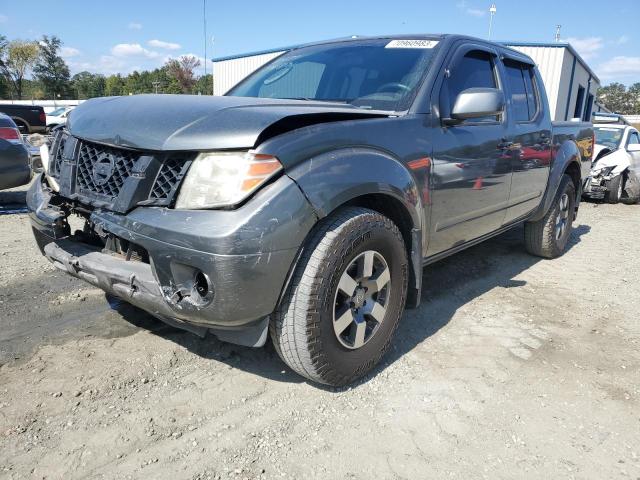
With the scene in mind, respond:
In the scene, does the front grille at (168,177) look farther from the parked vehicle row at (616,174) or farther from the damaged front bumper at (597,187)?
the damaged front bumper at (597,187)

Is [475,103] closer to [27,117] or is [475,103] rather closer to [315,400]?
[315,400]

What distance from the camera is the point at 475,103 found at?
9.52ft

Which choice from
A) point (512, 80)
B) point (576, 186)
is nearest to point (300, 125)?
point (512, 80)

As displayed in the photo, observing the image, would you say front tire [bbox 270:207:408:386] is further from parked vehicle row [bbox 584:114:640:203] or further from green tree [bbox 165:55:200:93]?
green tree [bbox 165:55:200:93]

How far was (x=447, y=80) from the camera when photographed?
10.3 ft

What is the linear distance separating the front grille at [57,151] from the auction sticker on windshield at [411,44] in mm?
2082

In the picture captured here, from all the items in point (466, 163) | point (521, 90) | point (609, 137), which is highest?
point (521, 90)

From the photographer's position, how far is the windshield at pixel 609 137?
10.3 metres

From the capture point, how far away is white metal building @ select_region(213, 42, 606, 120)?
60.7 feet

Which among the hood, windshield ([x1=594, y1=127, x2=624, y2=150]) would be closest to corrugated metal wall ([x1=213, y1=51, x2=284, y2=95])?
windshield ([x1=594, y1=127, x2=624, y2=150])

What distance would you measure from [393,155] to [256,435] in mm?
1525

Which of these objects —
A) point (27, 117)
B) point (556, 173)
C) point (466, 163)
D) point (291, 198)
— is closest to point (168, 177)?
point (291, 198)

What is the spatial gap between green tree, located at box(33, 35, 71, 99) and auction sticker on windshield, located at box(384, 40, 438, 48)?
7091 cm

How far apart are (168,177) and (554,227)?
4202 millimetres
